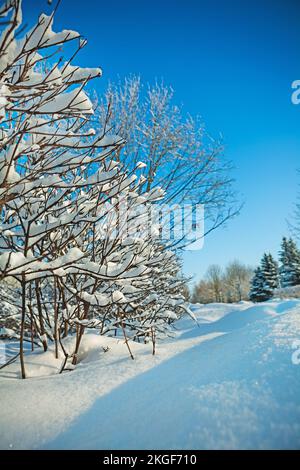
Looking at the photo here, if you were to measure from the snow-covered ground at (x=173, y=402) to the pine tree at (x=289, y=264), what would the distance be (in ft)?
96.4

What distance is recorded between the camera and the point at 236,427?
831 mm

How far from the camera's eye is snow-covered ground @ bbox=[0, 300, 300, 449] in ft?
2.76

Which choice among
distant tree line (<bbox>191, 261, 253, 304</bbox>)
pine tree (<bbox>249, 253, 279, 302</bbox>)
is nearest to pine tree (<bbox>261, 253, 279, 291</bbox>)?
pine tree (<bbox>249, 253, 279, 302</bbox>)

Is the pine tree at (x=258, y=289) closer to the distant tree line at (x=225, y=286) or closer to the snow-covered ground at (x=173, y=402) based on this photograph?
the distant tree line at (x=225, y=286)

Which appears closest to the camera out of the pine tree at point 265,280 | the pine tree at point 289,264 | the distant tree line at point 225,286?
the pine tree at point 289,264

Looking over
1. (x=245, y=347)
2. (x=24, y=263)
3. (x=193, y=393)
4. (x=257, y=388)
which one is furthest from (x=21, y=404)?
(x=245, y=347)

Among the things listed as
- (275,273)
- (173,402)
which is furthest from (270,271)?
(173,402)

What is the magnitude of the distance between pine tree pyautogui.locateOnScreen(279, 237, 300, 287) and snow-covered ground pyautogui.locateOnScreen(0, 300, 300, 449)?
2939cm

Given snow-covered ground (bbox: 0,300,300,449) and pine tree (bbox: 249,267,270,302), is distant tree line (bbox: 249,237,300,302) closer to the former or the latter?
pine tree (bbox: 249,267,270,302)

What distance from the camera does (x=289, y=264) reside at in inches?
1089

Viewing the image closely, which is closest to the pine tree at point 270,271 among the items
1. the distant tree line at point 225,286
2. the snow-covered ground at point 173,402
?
the distant tree line at point 225,286

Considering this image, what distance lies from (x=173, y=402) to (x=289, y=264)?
103ft

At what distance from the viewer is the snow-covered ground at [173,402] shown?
33.1 inches
